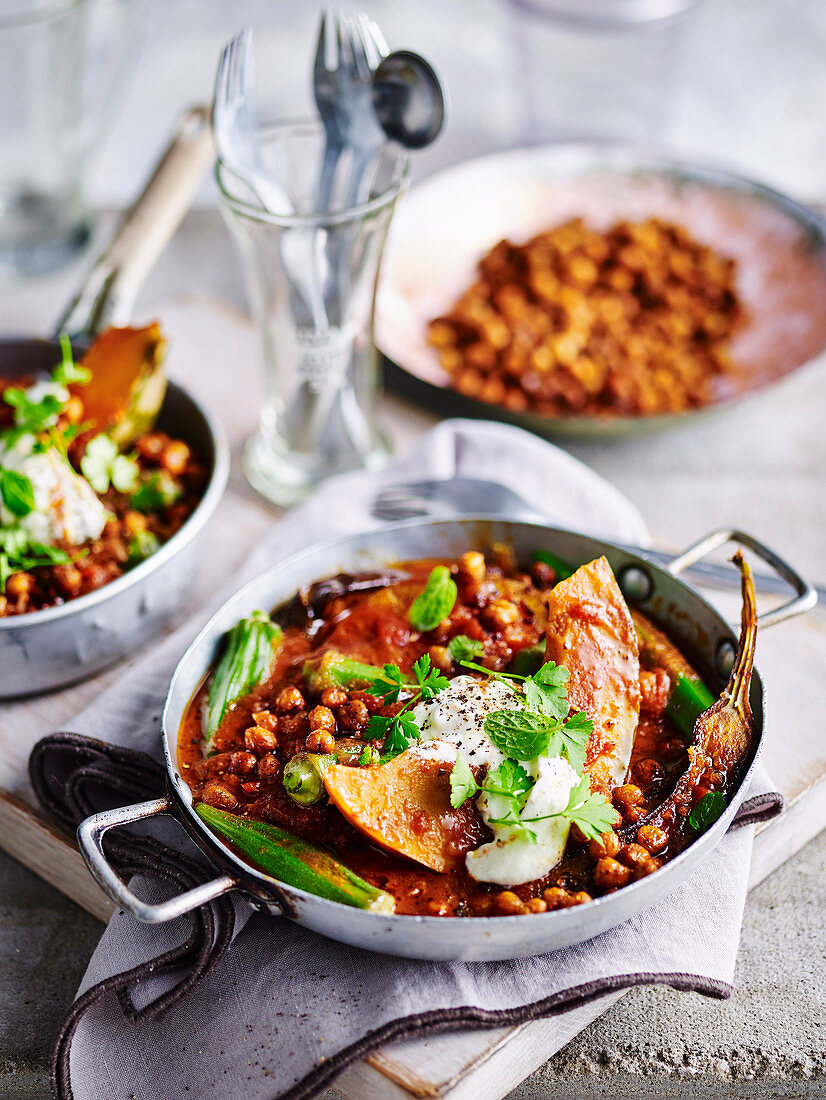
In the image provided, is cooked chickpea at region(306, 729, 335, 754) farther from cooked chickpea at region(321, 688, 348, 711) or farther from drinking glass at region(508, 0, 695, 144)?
drinking glass at region(508, 0, 695, 144)

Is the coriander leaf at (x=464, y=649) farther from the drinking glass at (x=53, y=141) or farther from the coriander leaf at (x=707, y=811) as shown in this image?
the drinking glass at (x=53, y=141)

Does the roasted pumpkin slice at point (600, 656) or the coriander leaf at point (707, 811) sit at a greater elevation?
the roasted pumpkin slice at point (600, 656)

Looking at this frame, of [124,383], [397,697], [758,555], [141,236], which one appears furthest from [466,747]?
[141,236]

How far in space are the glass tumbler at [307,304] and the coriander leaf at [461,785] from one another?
1266mm

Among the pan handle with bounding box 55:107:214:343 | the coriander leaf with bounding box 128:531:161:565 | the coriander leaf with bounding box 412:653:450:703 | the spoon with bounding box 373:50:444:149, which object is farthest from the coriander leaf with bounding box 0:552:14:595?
the spoon with bounding box 373:50:444:149

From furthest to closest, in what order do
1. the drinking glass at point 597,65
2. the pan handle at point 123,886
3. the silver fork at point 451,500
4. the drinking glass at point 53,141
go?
the drinking glass at point 597,65
the drinking glass at point 53,141
the silver fork at point 451,500
the pan handle at point 123,886

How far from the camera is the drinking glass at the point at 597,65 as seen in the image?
4.01 metres

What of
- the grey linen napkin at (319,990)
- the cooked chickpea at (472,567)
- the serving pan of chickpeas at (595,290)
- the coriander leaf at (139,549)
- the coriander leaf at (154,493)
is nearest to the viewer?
the grey linen napkin at (319,990)

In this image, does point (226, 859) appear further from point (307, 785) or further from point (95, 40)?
point (95, 40)

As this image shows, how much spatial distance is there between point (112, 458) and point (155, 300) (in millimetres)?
1320

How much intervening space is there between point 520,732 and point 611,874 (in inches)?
9.1

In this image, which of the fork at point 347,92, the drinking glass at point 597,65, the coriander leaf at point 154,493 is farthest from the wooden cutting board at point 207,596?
the drinking glass at point 597,65

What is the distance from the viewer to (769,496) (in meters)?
2.87

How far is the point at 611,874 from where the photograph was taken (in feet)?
5.14
